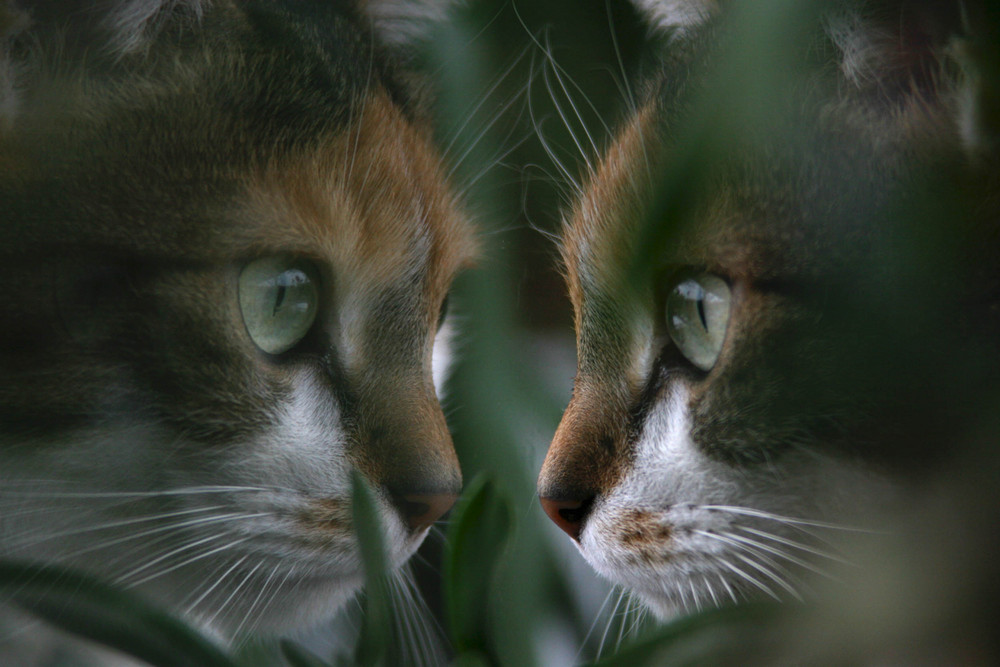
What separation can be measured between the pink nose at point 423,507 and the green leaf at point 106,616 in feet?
0.48

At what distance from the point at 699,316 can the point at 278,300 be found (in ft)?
0.83

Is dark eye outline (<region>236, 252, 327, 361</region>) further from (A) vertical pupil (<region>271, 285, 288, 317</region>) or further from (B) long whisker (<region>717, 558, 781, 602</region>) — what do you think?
(B) long whisker (<region>717, 558, 781, 602</region>)

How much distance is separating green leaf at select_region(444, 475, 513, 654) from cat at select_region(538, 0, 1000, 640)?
0.43 ft

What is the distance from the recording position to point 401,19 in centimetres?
53

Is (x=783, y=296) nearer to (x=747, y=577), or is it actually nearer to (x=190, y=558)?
(x=747, y=577)

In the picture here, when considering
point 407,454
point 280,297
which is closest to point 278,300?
point 280,297

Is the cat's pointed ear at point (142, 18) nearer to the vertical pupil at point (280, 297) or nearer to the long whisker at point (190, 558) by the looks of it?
the vertical pupil at point (280, 297)

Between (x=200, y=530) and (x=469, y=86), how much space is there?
317 millimetres

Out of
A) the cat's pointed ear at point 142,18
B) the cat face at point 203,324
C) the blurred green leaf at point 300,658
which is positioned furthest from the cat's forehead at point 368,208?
the blurred green leaf at point 300,658

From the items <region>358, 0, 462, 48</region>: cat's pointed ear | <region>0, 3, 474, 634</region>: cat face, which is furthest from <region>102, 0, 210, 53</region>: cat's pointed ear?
<region>358, 0, 462, 48</region>: cat's pointed ear

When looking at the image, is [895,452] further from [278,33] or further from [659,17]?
[278,33]

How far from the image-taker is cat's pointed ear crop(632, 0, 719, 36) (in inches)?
18.7

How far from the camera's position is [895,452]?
43cm

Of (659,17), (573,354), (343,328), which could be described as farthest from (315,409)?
(659,17)
